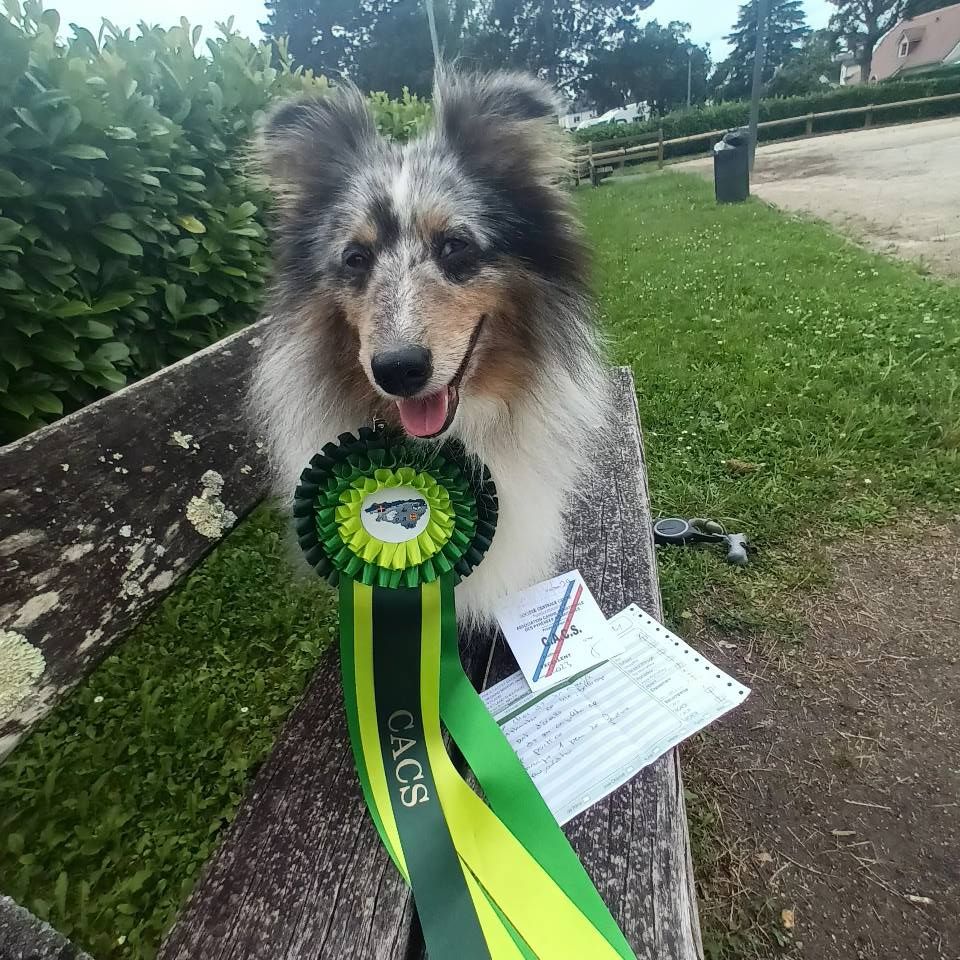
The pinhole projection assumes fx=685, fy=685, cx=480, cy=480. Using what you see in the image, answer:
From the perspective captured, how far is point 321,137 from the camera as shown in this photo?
6.87ft

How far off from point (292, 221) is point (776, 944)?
8.45 ft

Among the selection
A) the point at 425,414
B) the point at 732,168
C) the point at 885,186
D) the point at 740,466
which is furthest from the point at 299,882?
the point at 885,186

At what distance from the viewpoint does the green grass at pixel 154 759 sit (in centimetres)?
221

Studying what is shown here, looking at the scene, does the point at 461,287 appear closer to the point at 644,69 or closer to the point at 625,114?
the point at 644,69

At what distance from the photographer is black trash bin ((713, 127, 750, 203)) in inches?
488

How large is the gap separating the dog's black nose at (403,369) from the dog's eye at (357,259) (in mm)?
421

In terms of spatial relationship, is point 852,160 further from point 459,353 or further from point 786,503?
point 459,353

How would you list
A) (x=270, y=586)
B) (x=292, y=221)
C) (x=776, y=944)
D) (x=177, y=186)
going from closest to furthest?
1. (x=776, y=944)
2. (x=292, y=221)
3. (x=177, y=186)
4. (x=270, y=586)

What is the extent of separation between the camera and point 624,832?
4.35ft

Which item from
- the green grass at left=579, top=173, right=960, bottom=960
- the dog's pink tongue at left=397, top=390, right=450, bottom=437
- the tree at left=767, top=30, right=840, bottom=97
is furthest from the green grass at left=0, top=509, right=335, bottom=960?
the tree at left=767, top=30, right=840, bottom=97

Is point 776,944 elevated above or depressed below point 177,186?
below

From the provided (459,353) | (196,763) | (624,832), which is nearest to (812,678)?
(624,832)

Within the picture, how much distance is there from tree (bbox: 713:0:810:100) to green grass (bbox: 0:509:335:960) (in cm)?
6239

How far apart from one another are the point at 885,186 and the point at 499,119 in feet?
47.1
